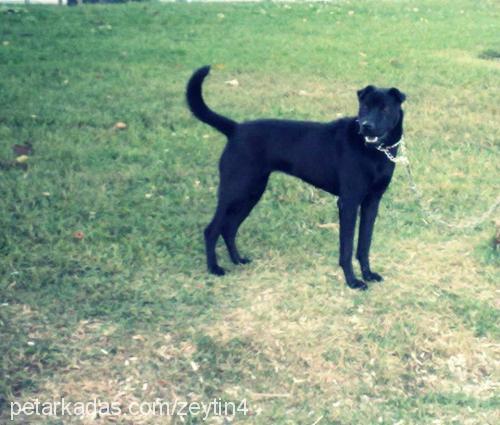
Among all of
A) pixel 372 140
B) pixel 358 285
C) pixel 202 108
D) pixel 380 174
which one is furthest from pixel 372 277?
pixel 202 108

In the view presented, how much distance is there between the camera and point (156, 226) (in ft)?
16.5

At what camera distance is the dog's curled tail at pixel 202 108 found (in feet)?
14.1

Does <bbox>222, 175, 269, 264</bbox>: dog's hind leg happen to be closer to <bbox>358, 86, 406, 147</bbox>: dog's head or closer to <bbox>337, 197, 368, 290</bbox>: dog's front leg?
<bbox>337, 197, 368, 290</bbox>: dog's front leg

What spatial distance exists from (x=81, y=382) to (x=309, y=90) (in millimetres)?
5562

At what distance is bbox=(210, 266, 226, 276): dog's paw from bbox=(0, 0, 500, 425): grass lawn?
3.0 inches

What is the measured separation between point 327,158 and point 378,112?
16.2 inches

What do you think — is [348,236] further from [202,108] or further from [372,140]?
[202,108]

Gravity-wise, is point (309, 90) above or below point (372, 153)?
below

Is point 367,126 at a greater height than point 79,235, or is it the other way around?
point 367,126

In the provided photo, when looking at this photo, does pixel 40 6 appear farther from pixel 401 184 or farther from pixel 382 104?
pixel 382 104

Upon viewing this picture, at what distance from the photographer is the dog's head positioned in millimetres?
3924

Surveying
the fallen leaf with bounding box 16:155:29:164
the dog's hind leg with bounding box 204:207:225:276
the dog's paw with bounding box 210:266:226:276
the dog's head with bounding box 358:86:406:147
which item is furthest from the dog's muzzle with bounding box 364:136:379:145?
the fallen leaf with bounding box 16:155:29:164

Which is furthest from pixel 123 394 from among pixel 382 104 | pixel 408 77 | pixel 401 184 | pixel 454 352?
pixel 408 77

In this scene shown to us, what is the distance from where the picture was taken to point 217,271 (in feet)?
14.7
